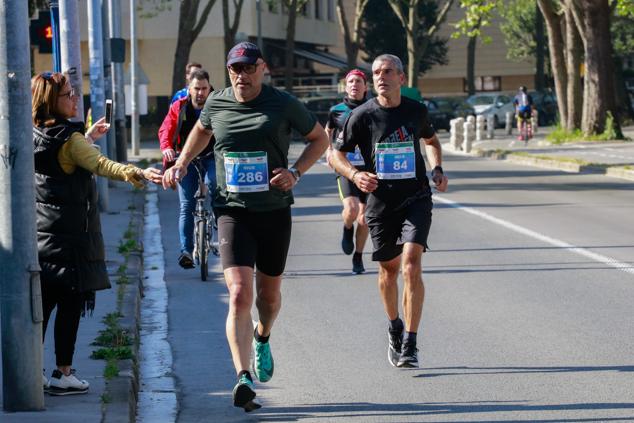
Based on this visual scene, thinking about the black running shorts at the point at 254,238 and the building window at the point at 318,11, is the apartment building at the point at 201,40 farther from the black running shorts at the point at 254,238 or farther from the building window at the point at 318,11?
the black running shorts at the point at 254,238

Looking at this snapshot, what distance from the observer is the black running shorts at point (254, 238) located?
24.0ft

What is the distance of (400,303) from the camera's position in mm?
11000

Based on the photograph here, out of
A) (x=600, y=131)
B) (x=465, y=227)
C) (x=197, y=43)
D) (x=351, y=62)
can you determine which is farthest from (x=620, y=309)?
(x=197, y=43)

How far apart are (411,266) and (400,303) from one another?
276cm

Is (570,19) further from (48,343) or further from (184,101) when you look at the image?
(48,343)

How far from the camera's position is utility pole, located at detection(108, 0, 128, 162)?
88.8ft

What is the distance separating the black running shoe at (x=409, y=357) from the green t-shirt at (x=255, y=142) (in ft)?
4.53

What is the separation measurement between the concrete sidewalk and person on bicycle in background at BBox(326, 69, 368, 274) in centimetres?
1368

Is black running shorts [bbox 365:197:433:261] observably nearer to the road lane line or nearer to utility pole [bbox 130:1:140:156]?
the road lane line

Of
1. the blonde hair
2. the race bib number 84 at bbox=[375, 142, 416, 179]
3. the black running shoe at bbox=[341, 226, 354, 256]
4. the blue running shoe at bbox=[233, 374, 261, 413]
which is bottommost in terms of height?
the black running shoe at bbox=[341, 226, 354, 256]

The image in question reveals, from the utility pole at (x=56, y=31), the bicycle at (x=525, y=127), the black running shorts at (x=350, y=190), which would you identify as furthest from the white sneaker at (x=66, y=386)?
the bicycle at (x=525, y=127)

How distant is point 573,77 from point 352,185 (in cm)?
2852

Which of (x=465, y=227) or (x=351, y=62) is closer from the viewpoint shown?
(x=465, y=227)

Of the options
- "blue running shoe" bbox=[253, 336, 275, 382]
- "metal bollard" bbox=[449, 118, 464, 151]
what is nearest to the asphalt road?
"blue running shoe" bbox=[253, 336, 275, 382]
